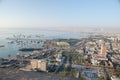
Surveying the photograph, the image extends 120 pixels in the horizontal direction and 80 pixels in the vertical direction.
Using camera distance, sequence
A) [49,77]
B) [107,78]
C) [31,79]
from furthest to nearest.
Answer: [107,78] → [49,77] → [31,79]

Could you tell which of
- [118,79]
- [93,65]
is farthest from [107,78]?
[93,65]

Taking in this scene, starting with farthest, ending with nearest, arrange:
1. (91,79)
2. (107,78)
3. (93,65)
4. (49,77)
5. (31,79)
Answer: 1. (93,65)
2. (107,78)
3. (91,79)
4. (49,77)
5. (31,79)

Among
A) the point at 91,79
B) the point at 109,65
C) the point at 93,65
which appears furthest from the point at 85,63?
the point at 91,79

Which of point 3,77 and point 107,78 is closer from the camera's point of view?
point 3,77

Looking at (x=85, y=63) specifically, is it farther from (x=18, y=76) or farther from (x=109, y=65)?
(x=18, y=76)

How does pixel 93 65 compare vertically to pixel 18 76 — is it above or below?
below

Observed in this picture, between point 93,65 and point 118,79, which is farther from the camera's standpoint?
point 93,65

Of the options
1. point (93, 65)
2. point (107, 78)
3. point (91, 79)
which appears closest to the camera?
point (91, 79)

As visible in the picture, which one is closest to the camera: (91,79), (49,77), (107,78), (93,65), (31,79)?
(31,79)

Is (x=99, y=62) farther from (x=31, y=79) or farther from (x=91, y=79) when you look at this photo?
(x=31, y=79)
